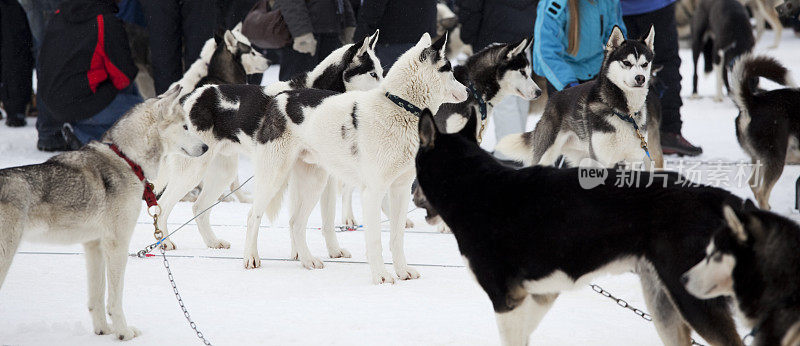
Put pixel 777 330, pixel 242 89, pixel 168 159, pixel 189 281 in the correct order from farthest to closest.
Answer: pixel 168 159
pixel 242 89
pixel 189 281
pixel 777 330

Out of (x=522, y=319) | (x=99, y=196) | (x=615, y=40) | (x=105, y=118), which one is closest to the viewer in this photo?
(x=522, y=319)

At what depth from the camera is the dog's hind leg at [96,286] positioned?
3.01m

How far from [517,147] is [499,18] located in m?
1.41

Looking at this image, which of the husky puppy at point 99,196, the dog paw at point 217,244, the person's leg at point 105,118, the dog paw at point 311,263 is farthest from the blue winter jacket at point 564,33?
the person's leg at point 105,118

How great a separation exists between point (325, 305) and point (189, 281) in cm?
87

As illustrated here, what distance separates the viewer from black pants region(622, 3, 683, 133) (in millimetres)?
6344

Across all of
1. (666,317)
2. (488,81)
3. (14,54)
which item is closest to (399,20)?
(488,81)

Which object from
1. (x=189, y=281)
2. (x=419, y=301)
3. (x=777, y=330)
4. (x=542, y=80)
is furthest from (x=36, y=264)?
(x=542, y=80)

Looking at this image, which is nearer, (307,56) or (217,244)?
(217,244)

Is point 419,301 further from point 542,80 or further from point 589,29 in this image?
point 542,80

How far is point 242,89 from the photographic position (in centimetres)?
440

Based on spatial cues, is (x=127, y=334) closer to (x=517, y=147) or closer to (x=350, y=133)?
(x=350, y=133)

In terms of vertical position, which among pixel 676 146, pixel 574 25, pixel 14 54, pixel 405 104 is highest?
pixel 405 104

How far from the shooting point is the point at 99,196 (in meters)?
2.89
